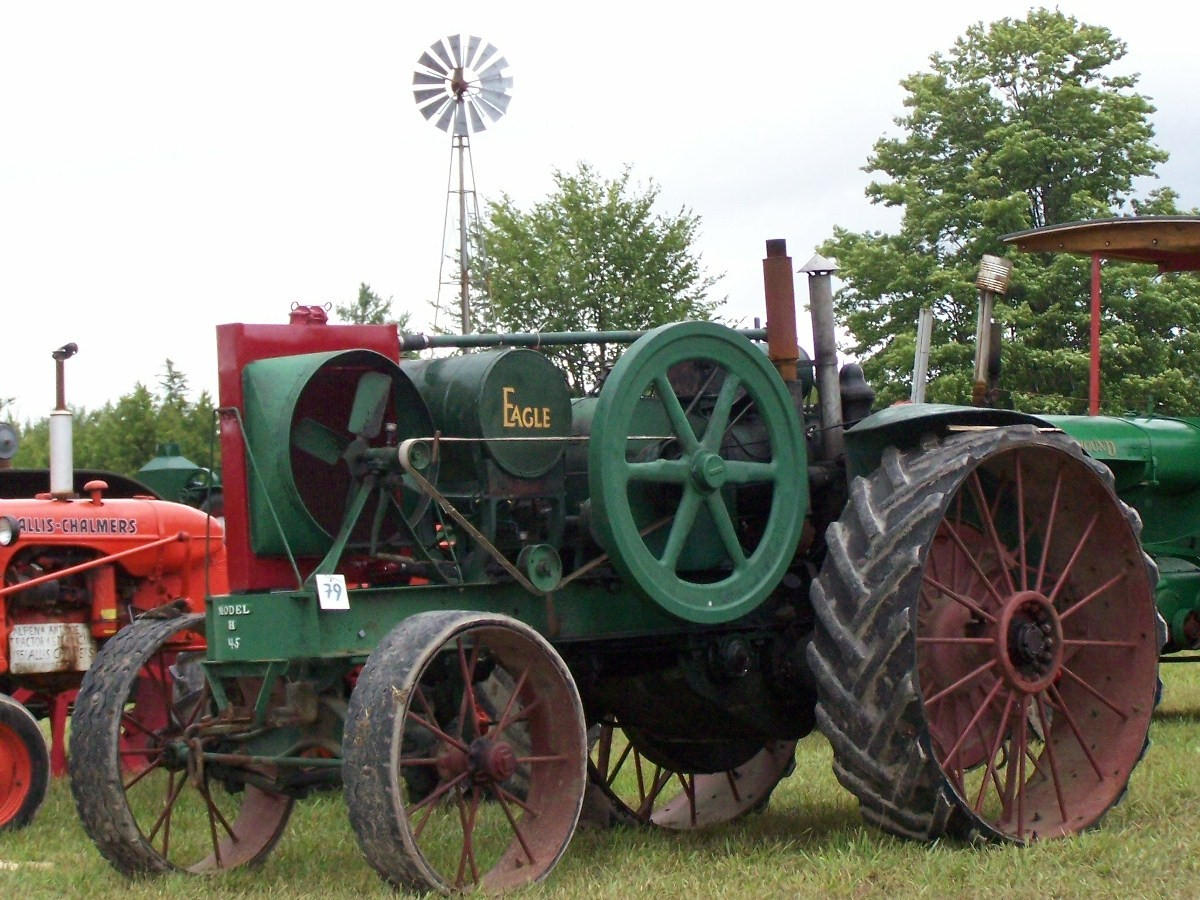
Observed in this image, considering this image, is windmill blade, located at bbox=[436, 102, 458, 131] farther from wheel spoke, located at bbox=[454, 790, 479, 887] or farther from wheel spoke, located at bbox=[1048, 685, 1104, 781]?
wheel spoke, located at bbox=[454, 790, 479, 887]

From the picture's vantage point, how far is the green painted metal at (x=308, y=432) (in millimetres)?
5559

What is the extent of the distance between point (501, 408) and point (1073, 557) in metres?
2.16

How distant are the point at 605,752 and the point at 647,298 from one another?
79.0 feet

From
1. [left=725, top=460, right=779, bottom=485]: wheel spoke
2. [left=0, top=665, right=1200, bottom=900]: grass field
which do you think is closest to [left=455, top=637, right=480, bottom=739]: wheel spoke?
[left=0, top=665, right=1200, bottom=900]: grass field

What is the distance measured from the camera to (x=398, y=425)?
5773mm

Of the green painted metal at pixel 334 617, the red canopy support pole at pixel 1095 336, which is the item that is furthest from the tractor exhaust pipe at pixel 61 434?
the red canopy support pole at pixel 1095 336

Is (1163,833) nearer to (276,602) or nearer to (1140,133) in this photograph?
(276,602)

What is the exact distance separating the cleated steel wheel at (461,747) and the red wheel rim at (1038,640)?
1.31 metres

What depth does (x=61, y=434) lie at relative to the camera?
8.34 meters

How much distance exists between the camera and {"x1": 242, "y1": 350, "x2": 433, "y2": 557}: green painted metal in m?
5.56

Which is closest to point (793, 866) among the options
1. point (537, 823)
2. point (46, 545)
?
point (537, 823)

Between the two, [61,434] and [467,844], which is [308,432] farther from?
[61,434]

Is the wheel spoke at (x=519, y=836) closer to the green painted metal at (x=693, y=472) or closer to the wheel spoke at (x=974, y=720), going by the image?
the green painted metal at (x=693, y=472)

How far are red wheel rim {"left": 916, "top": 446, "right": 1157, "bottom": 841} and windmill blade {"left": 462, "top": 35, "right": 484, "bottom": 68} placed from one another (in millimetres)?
19537
